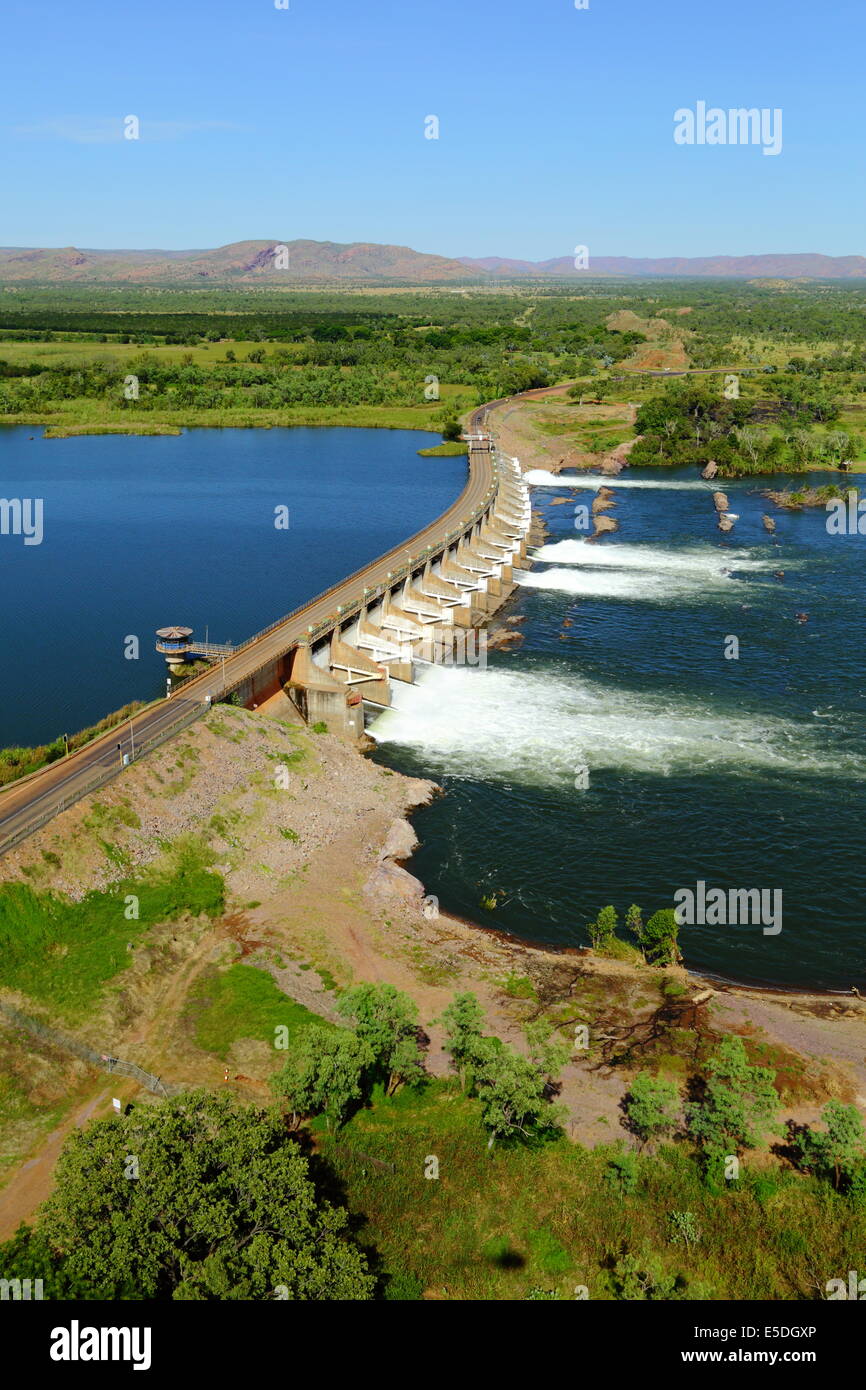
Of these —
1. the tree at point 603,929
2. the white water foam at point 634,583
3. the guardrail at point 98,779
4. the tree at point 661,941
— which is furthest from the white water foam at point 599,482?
the tree at point 661,941

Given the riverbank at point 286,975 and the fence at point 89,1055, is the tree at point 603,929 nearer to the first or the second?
the riverbank at point 286,975

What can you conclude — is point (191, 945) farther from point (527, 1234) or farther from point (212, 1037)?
point (527, 1234)

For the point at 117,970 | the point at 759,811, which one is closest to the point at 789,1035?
the point at 759,811

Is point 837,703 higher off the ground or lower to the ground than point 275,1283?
higher

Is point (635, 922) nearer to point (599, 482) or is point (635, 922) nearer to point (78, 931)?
point (78, 931)

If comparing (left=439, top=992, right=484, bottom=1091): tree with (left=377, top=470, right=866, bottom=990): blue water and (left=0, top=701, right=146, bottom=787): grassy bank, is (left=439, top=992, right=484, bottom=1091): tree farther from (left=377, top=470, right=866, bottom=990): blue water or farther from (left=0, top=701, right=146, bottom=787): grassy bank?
(left=0, top=701, right=146, bottom=787): grassy bank

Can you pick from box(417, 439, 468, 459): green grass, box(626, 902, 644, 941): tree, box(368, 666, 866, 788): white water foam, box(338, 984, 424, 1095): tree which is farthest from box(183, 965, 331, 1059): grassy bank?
box(417, 439, 468, 459): green grass
